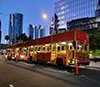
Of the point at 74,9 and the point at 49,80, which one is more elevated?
the point at 74,9

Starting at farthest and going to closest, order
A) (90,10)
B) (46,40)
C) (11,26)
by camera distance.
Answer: (11,26) → (90,10) → (46,40)

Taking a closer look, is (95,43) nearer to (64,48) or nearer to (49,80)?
(64,48)

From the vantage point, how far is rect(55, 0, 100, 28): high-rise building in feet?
452

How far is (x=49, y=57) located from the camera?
28203 mm

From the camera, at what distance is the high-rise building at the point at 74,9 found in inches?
5423

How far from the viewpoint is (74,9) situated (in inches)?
5906

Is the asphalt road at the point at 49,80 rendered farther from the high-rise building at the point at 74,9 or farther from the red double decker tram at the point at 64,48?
the high-rise building at the point at 74,9

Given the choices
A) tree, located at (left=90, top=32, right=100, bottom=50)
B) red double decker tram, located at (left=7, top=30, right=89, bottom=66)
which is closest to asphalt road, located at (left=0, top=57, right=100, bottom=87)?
red double decker tram, located at (left=7, top=30, right=89, bottom=66)

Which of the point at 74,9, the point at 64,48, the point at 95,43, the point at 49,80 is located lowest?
the point at 49,80

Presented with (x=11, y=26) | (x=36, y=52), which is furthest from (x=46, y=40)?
(x=11, y=26)

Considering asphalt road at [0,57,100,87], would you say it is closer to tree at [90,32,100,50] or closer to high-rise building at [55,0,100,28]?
tree at [90,32,100,50]

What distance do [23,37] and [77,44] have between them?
10409 cm

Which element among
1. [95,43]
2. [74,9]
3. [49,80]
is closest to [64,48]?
[49,80]

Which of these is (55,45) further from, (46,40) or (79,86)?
(79,86)
